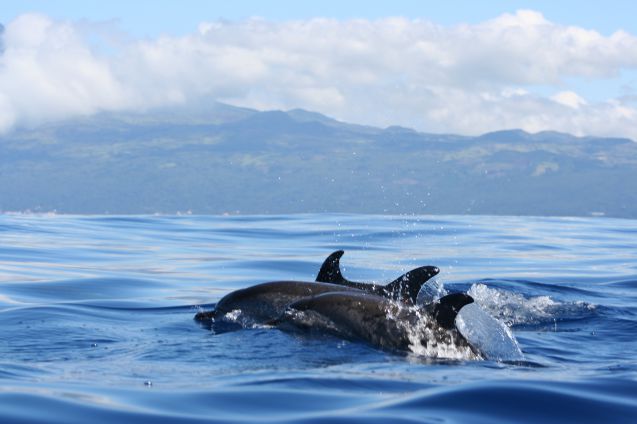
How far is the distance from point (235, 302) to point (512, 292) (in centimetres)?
561

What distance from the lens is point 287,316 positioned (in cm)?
1121

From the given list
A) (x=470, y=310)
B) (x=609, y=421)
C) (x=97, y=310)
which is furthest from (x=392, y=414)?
(x=97, y=310)

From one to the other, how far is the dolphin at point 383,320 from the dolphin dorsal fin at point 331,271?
1.88 m

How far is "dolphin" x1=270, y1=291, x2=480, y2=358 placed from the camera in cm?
1009

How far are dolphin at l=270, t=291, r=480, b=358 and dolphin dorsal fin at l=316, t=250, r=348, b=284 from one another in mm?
1877

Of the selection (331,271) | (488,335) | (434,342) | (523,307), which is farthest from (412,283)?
(523,307)

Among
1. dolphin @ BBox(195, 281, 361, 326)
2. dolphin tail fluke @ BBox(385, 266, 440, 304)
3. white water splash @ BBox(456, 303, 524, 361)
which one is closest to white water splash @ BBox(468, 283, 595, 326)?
white water splash @ BBox(456, 303, 524, 361)

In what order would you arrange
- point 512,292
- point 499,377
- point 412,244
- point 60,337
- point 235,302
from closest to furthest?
point 499,377, point 60,337, point 235,302, point 512,292, point 412,244

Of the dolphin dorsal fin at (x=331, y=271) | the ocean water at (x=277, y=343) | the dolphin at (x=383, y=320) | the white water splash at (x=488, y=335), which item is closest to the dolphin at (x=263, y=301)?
the ocean water at (x=277, y=343)

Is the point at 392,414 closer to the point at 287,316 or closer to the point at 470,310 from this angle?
the point at 287,316

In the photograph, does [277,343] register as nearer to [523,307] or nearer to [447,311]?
[447,311]

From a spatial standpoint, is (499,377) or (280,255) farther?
(280,255)

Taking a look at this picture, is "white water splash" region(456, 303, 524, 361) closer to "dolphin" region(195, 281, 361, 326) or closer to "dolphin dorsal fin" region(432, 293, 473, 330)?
"dolphin dorsal fin" region(432, 293, 473, 330)

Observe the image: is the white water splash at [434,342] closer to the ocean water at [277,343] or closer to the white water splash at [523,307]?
the ocean water at [277,343]
